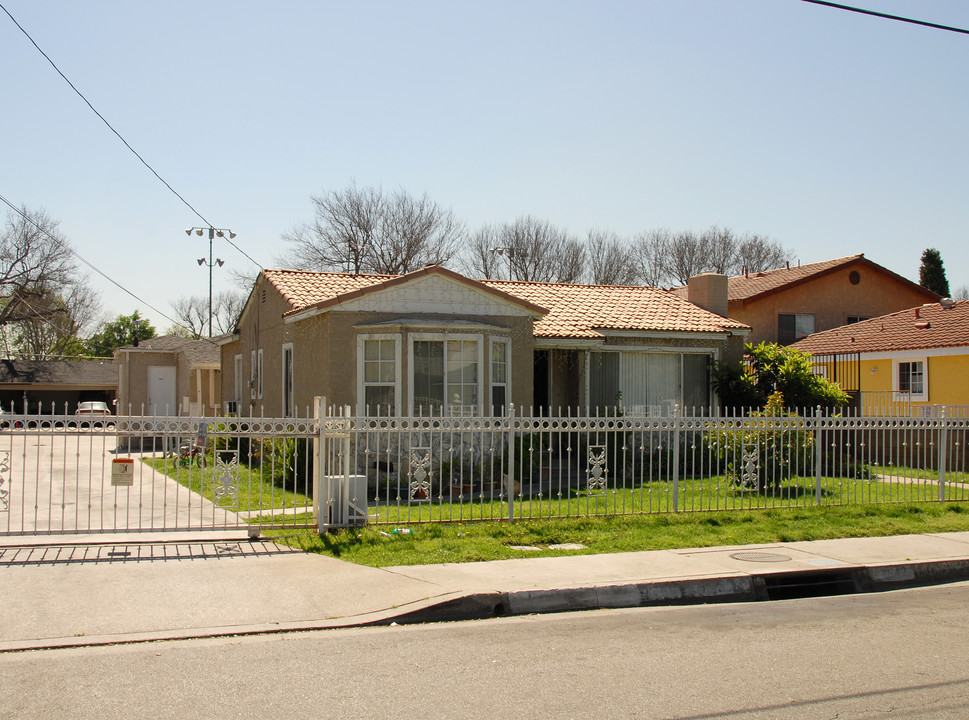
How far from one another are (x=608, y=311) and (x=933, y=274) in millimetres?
30801

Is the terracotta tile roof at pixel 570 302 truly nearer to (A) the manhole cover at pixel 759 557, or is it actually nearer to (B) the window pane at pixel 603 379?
(B) the window pane at pixel 603 379

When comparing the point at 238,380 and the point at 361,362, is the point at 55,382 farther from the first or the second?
the point at 361,362

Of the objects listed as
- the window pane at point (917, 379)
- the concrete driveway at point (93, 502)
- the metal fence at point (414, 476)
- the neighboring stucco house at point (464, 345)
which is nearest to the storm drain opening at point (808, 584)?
the metal fence at point (414, 476)

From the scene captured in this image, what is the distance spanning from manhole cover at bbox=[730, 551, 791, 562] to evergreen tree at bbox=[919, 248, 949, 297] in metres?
39.2

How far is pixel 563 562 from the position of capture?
374 inches

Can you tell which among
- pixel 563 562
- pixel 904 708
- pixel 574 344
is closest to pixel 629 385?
pixel 574 344

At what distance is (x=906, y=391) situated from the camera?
865 inches

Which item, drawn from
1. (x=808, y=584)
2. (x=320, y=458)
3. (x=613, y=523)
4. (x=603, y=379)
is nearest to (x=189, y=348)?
(x=603, y=379)

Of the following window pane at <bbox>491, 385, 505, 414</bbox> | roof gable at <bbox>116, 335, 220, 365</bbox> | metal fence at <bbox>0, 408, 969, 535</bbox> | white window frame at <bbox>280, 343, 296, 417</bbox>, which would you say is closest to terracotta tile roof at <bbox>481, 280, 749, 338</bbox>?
window pane at <bbox>491, 385, 505, 414</bbox>

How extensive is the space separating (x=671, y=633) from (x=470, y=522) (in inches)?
168

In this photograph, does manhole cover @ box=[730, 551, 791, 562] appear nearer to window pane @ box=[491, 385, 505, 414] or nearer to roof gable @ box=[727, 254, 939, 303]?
window pane @ box=[491, 385, 505, 414]

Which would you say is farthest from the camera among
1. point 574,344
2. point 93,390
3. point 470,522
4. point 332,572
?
point 93,390

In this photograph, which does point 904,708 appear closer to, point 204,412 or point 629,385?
point 629,385

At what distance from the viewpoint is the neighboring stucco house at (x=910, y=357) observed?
20.6 metres
